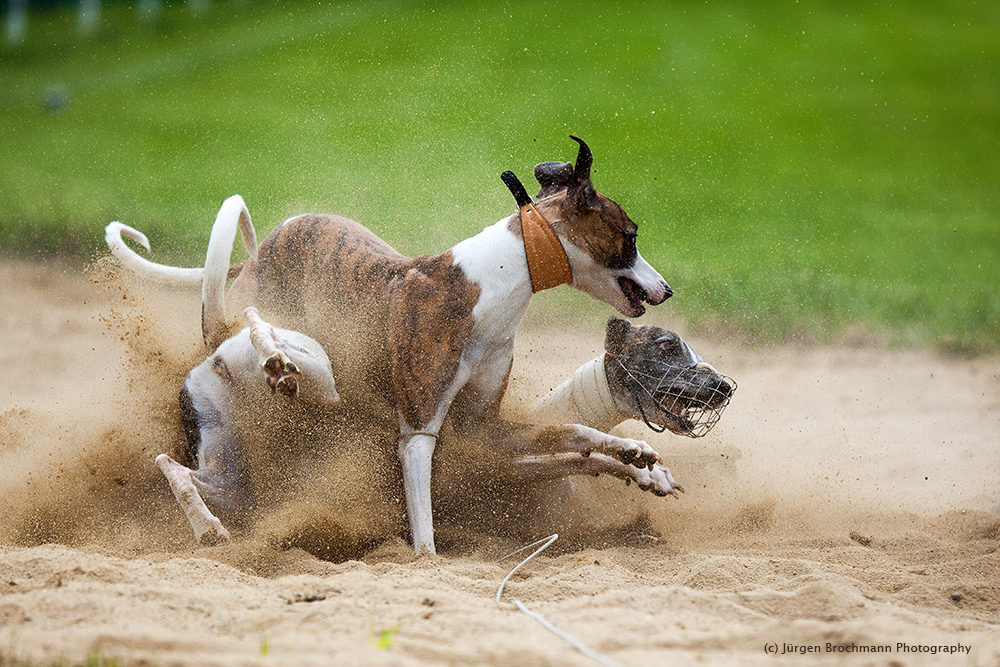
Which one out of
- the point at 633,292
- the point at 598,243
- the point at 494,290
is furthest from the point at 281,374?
the point at 633,292

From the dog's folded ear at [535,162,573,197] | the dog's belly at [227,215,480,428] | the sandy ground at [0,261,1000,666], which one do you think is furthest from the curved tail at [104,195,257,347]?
the dog's folded ear at [535,162,573,197]

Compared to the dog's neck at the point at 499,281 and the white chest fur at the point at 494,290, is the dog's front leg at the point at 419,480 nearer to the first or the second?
the white chest fur at the point at 494,290

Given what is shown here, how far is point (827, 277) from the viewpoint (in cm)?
923

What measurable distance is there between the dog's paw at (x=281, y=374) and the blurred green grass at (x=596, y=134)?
344 cm

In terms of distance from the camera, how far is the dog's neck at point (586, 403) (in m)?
4.64

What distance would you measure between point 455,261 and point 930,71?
40.4ft

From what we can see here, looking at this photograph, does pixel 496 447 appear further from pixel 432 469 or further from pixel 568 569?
pixel 568 569

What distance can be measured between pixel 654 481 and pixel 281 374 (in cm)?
183

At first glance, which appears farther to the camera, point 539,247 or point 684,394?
point 684,394

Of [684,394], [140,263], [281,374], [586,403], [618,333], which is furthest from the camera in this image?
[586,403]

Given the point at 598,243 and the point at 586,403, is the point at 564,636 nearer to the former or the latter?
the point at 598,243

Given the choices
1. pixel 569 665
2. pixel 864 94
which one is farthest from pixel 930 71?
pixel 569 665

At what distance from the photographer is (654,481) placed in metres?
4.34

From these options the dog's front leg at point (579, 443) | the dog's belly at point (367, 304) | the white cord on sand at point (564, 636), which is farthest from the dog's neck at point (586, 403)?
the white cord on sand at point (564, 636)
